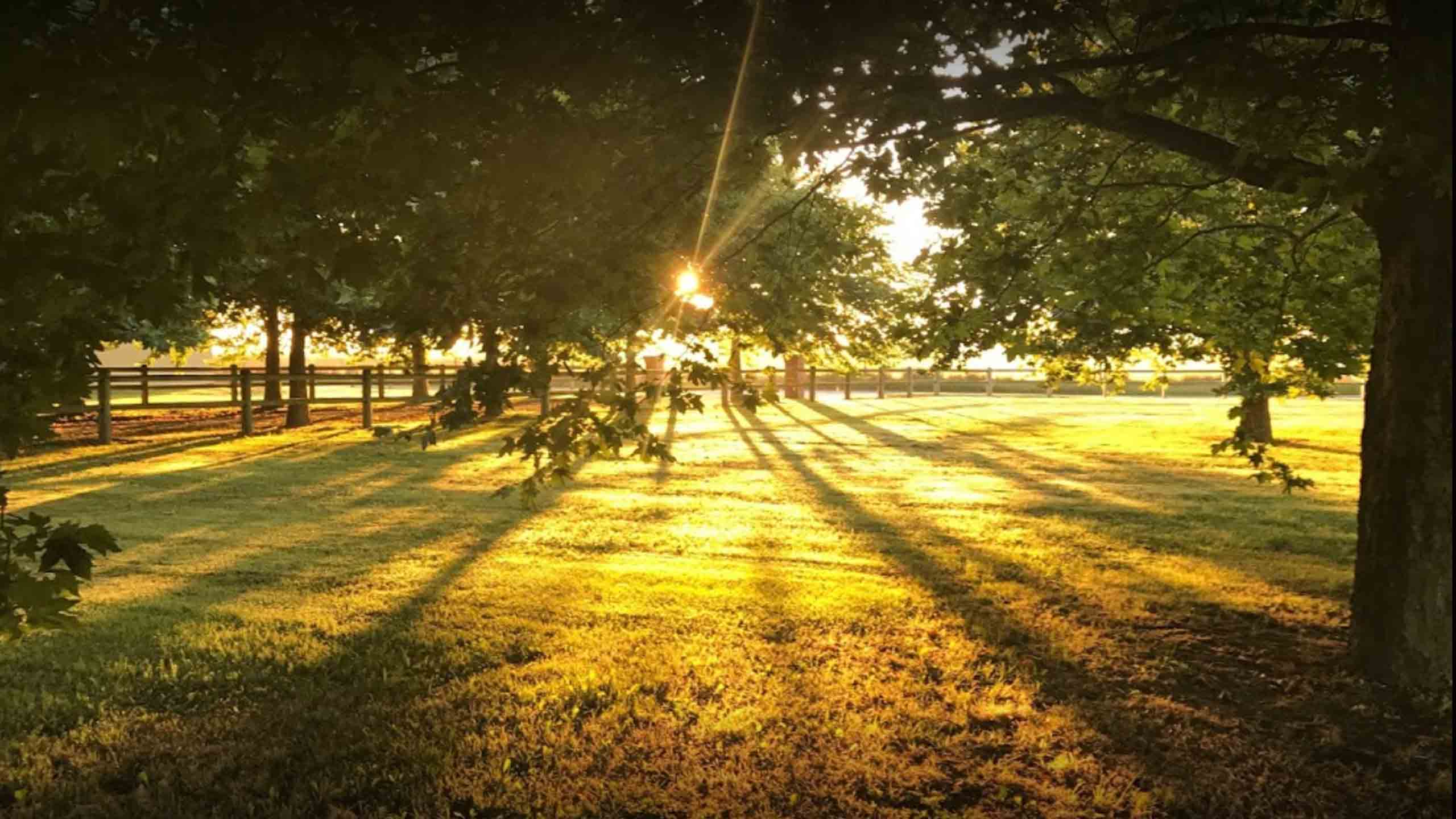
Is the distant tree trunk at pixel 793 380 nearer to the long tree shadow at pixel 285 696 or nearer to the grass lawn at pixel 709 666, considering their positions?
the grass lawn at pixel 709 666

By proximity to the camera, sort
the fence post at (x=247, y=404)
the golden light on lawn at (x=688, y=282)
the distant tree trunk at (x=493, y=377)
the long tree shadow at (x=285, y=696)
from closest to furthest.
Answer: the long tree shadow at (x=285, y=696)
the distant tree trunk at (x=493, y=377)
the golden light on lawn at (x=688, y=282)
the fence post at (x=247, y=404)

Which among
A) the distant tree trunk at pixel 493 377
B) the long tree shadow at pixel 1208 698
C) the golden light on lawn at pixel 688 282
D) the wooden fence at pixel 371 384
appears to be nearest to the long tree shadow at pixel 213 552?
the wooden fence at pixel 371 384

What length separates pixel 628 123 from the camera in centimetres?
499

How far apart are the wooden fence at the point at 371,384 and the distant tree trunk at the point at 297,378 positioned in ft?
0.33

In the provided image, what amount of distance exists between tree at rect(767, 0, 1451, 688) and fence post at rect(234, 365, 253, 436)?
19.0m

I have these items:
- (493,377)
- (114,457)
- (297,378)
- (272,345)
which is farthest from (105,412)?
(493,377)

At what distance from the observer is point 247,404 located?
2069 cm

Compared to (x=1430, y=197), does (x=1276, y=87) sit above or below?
above

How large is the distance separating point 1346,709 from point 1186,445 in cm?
1513

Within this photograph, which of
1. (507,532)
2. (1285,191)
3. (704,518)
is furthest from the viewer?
(704,518)

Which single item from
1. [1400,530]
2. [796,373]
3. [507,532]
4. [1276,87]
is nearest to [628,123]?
[1276,87]

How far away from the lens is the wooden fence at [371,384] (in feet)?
59.9

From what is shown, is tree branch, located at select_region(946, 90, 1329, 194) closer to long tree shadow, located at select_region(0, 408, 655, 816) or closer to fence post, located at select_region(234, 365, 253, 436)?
long tree shadow, located at select_region(0, 408, 655, 816)

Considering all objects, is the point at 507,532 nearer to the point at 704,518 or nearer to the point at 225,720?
the point at 704,518
